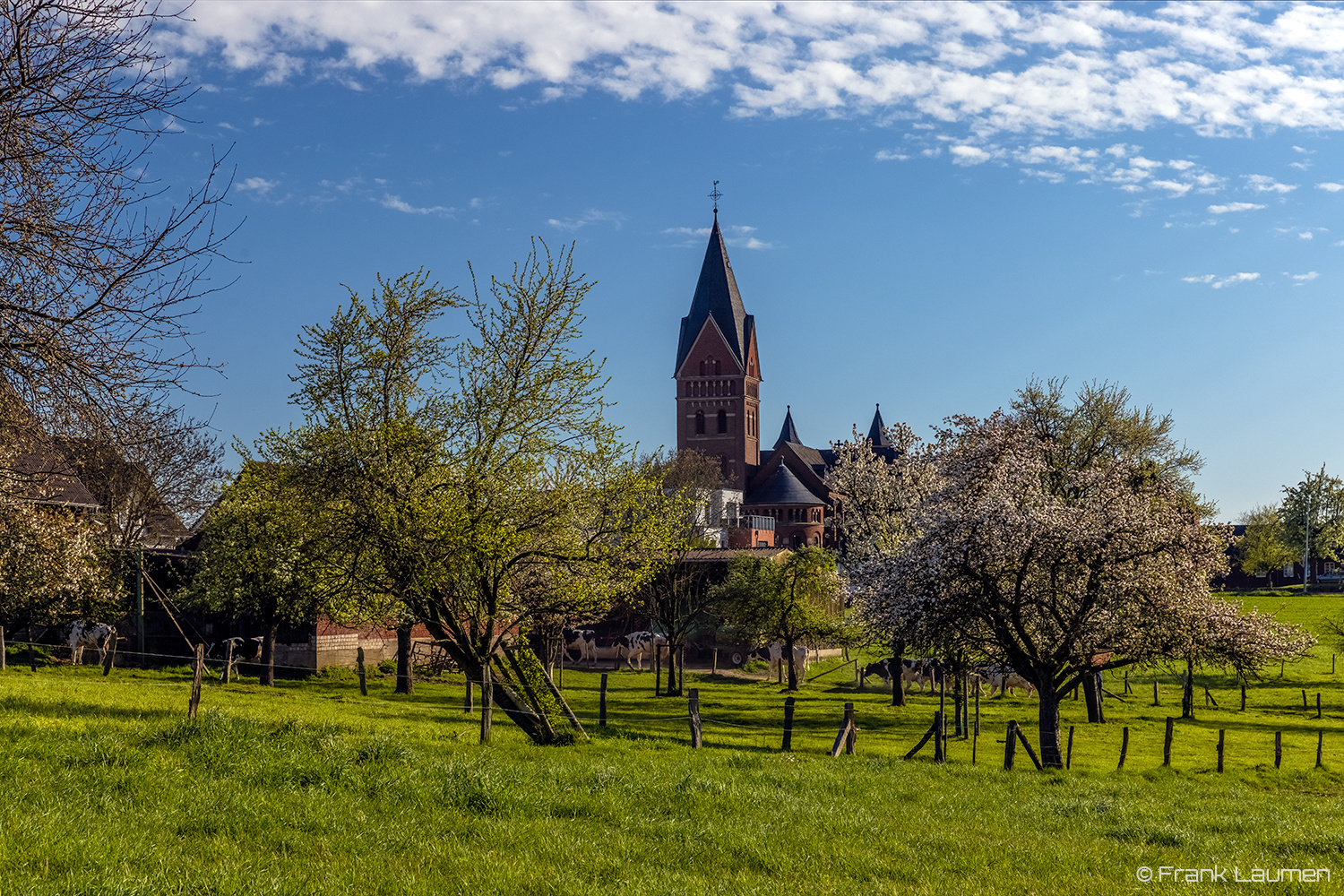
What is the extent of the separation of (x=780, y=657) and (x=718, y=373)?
6955 centimetres

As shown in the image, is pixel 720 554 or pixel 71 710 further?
pixel 720 554

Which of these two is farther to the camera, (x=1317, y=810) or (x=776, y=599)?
(x=776, y=599)

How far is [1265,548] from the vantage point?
111062 millimetres

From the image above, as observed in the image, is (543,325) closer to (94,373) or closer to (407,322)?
(407,322)

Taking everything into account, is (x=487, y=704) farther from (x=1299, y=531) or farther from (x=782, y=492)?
(x=1299, y=531)

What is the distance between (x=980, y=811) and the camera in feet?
42.3

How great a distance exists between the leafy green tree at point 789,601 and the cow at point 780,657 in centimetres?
64

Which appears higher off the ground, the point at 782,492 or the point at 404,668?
the point at 782,492

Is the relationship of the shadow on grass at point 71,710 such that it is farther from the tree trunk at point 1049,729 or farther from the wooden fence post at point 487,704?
the tree trunk at point 1049,729

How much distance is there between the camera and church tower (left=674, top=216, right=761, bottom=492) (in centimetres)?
11738

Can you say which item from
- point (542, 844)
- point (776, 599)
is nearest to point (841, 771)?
point (542, 844)

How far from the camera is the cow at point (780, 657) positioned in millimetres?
49781

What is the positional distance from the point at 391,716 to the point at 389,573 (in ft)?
22.2

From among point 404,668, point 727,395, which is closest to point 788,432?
point 727,395
